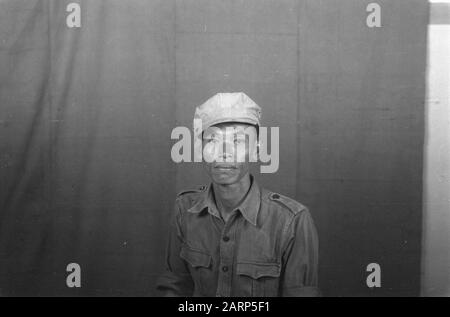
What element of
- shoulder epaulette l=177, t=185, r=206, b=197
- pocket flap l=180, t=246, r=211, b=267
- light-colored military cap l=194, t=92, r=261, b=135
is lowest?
pocket flap l=180, t=246, r=211, b=267

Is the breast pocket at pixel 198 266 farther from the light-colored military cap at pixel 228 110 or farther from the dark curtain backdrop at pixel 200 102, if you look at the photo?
the light-colored military cap at pixel 228 110

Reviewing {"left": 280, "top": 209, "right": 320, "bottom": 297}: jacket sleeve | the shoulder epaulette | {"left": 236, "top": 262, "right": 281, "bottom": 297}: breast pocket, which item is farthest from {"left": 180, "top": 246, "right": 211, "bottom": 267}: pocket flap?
{"left": 280, "top": 209, "right": 320, "bottom": 297}: jacket sleeve

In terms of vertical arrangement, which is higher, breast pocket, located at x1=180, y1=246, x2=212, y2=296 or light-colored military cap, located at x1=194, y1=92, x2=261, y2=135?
light-colored military cap, located at x1=194, y1=92, x2=261, y2=135

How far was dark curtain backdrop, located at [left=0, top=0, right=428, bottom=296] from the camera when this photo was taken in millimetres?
2377

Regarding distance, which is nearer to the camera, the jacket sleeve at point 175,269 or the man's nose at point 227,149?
the man's nose at point 227,149

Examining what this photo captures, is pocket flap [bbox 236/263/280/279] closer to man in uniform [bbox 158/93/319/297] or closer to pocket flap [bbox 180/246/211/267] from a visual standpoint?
man in uniform [bbox 158/93/319/297]

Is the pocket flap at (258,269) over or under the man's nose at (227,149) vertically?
under

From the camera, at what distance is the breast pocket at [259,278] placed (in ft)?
7.77

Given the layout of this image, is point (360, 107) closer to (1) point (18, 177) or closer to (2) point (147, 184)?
(2) point (147, 184)

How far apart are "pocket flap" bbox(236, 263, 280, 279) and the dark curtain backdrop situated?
0.79 ft

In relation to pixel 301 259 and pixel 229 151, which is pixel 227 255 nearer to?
pixel 301 259

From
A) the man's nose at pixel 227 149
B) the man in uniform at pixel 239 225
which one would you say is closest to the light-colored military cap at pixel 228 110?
the man in uniform at pixel 239 225

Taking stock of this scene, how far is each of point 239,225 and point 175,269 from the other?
38cm

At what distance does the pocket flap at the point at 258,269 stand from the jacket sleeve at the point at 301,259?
43mm
